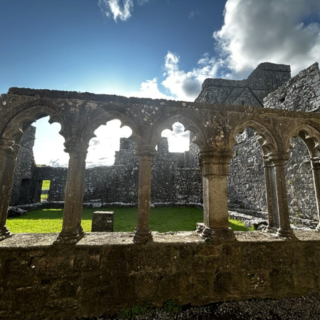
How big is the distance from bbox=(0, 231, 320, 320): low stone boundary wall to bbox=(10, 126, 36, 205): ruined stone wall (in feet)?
48.7

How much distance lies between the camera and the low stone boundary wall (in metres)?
2.51

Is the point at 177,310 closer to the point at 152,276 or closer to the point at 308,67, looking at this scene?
the point at 152,276

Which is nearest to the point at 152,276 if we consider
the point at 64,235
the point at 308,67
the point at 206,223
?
the point at 206,223

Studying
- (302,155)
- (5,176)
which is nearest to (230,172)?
(302,155)

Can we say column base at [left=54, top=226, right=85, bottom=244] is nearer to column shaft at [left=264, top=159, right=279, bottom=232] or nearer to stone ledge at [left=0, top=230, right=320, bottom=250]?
stone ledge at [left=0, top=230, right=320, bottom=250]

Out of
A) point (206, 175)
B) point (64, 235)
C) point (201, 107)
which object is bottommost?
point (64, 235)

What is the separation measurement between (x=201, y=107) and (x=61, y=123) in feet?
8.11

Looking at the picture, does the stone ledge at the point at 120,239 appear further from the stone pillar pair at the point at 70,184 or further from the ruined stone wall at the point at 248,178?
the ruined stone wall at the point at 248,178

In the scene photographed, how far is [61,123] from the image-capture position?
3.05 meters

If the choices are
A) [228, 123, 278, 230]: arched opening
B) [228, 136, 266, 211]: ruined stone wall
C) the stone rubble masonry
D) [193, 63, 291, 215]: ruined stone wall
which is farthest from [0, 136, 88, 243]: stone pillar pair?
[228, 136, 266, 211]: ruined stone wall

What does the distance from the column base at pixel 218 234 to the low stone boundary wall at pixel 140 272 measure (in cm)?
10

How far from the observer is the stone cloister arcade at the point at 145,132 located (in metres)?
2.95

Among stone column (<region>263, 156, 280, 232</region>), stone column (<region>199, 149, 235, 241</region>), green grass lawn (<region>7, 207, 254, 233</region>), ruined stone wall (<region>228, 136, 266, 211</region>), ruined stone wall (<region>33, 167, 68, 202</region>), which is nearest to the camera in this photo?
stone column (<region>199, 149, 235, 241</region>)

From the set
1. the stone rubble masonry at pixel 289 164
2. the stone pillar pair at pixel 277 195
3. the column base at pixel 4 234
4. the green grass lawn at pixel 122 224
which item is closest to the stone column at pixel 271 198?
the stone pillar pair at pixel 277 195
